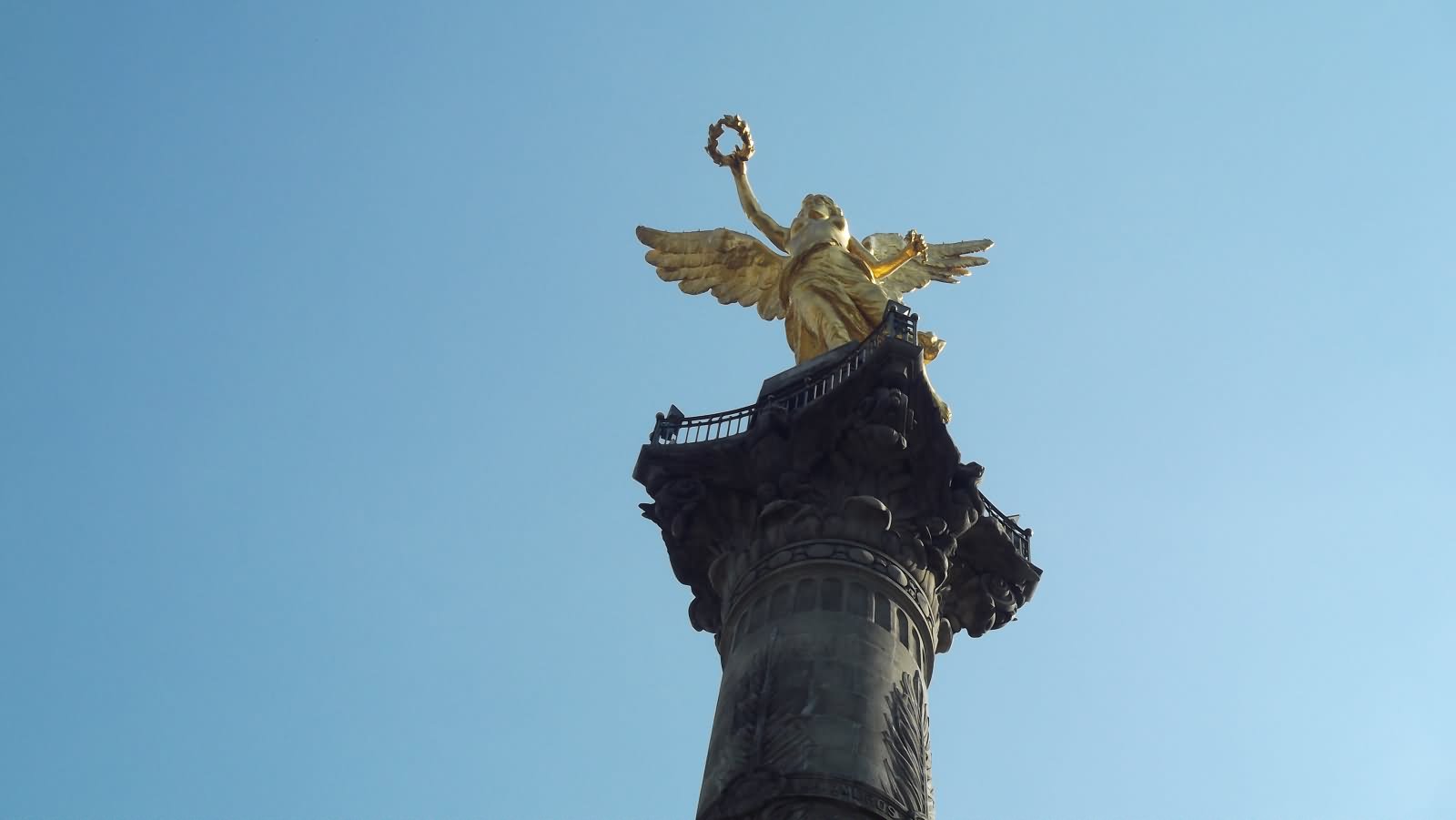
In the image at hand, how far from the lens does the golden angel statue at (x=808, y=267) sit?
2302 centimetres

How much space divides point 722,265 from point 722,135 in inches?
106

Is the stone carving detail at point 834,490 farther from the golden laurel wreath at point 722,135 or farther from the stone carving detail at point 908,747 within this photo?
the golden laurel wreath at point 722,135

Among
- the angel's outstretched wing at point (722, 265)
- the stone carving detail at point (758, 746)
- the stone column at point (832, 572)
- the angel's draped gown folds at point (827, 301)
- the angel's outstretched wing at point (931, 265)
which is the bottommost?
the stone carving detail at point (758, 746)

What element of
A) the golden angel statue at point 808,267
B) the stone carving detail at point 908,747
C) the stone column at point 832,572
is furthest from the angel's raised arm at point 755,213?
the stone carving detail at point 908,747

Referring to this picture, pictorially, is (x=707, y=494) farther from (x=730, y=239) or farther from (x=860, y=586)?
(x=730, y=239)

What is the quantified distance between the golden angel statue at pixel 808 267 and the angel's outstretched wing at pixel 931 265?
2 centimetres

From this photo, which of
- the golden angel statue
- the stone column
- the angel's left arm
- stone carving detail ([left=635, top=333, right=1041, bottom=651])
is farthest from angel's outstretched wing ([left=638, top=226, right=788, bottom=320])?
stone carving detail ([left=635, top=333, right=1041, bottom=651])

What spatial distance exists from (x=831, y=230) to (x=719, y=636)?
299 inches

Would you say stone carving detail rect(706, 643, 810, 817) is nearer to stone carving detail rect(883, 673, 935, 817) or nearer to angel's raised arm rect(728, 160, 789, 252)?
stone carving detail rect(883, 673, 935, 817)

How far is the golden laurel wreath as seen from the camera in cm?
2727

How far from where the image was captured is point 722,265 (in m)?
26.1

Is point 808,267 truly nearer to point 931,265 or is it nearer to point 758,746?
point 931,265

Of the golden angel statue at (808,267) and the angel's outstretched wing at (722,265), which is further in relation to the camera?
the angel's outstretched wing at (722,265)

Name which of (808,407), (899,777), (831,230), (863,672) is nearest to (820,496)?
→ (808,407)
